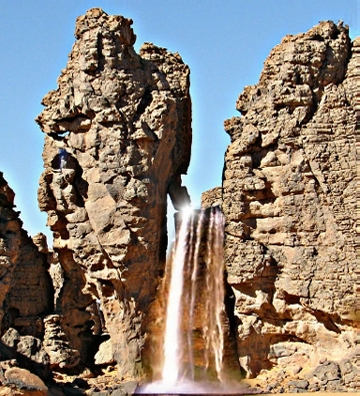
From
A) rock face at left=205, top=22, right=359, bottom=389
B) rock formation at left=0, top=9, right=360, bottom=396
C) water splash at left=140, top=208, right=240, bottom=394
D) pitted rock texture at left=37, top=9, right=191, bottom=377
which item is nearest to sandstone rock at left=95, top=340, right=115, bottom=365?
rock formation at left=0, top=9, right=360, bottom=396

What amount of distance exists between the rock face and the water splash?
28.9 inches

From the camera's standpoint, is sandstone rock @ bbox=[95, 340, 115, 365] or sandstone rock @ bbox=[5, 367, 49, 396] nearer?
sandstone rock @ bbox=[5, 367, 49, 396]

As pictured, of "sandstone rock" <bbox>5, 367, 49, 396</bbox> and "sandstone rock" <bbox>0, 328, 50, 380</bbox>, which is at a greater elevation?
"sandstone rock" <bbox>0, 328, 50, 380</bbox>

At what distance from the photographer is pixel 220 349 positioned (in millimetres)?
25766

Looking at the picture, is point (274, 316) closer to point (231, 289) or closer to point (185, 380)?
point (231, 289)

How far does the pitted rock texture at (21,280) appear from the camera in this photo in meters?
24.6

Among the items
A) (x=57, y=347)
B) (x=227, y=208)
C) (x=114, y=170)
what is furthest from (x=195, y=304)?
(x=114, y=170)

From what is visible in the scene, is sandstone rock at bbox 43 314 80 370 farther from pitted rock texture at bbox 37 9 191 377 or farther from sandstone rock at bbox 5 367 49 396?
sandstone rock at bbox 5 367 49 396

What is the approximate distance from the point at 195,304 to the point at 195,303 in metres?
0.04

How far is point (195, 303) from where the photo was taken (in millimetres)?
26297

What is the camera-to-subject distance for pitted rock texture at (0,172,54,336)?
24.6 metres

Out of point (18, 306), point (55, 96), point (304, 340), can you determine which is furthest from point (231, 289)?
point (55, 96)

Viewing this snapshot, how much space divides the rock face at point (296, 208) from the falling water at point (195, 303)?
76 cm

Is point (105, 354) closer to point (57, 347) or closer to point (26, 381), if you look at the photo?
point (57, 347)
